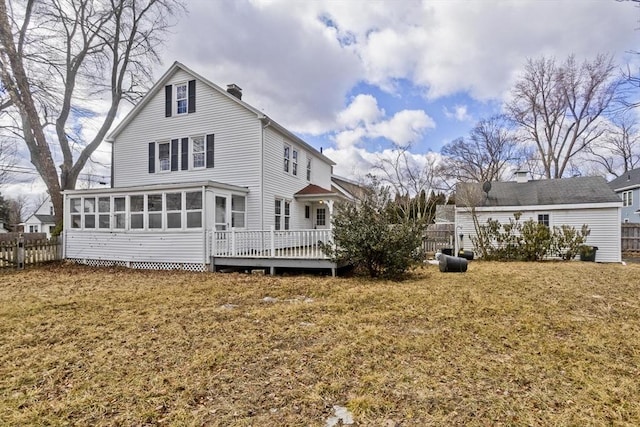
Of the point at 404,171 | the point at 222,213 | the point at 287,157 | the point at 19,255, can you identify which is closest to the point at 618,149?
the point at 404,171

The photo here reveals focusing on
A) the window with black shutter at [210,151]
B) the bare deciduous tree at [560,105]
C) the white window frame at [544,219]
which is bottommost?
the white window frame at [544,219]

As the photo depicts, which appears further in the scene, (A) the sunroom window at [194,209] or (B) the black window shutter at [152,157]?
(B) the black window shutter at [152,157]

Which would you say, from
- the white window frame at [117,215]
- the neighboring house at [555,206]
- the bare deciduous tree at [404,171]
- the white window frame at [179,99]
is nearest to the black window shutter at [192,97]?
the white window frame at [179,99]

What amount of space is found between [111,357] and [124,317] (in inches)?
Result: 75.9

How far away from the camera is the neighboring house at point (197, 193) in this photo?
1141 centimetres

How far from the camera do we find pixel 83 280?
9.63 metres

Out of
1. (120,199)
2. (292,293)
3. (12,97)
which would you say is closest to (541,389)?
(292,293)

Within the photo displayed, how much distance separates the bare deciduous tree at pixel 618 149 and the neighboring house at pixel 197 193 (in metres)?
23.9

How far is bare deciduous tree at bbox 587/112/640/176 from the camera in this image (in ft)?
81.6

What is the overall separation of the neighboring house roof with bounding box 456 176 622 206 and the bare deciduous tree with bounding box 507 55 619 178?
11.1m

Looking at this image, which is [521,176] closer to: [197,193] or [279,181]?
[279,181]

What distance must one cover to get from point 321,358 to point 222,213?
938cm

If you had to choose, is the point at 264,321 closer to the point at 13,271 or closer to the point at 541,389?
the point at 541,389

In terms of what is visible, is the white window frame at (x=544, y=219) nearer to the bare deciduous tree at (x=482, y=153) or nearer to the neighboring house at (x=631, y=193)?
the bare deciduous tree at (x=482, y=153)
